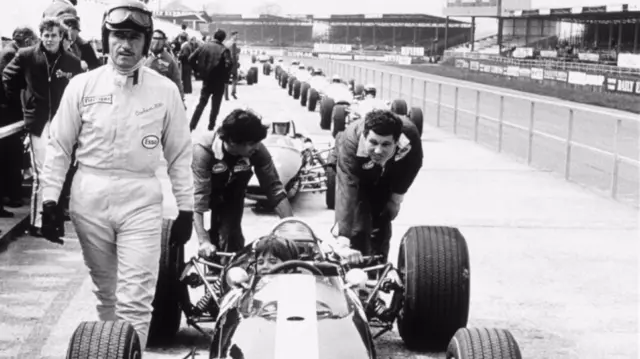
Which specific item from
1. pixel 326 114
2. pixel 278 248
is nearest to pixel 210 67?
pixel 326 114

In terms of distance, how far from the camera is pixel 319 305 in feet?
15.9

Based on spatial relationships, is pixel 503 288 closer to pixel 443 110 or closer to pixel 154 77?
pixel 154 77

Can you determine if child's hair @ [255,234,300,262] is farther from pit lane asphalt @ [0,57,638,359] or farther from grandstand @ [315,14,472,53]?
grandstand @ [315,14,472,53]

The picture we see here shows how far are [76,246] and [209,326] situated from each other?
10.2ft

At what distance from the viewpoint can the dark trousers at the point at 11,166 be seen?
10.1 meters

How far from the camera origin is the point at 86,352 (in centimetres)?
464

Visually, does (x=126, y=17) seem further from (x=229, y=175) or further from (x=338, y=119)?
(x=338, y=119)

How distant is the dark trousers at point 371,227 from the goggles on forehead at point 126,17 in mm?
2481

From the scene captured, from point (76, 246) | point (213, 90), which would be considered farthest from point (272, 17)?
point (76, 246)

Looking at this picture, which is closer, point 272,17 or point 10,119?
point 10,119

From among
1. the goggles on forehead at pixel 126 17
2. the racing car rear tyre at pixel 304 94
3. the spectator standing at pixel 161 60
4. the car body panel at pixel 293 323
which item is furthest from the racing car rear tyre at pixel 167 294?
the racing car rear tyre at pixel 304 94

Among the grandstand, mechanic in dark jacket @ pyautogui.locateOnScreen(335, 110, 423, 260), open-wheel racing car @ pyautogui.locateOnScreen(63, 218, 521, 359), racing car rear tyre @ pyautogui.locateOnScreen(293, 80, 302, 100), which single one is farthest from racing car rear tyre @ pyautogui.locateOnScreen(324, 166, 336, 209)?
the grandstand

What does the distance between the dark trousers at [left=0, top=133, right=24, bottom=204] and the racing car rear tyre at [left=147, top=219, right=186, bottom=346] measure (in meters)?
4.13

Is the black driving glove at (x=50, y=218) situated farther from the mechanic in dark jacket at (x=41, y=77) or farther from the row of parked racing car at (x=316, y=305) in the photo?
the mechanic in dark jacket at (x=41, y=77)
